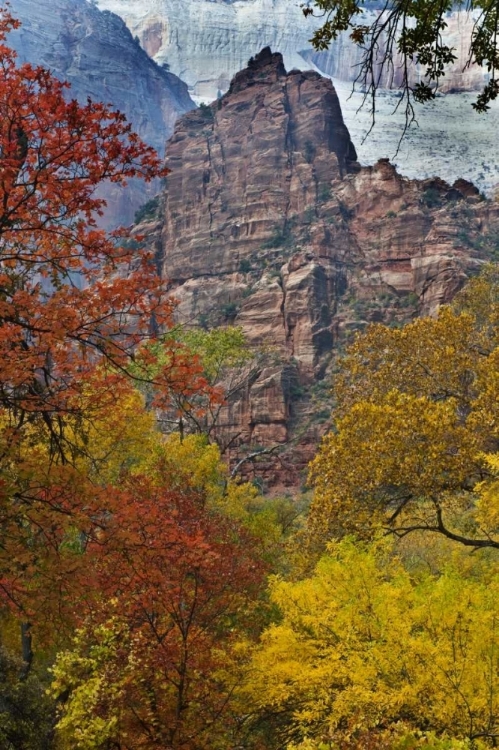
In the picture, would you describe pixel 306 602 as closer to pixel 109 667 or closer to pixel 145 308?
pixel 109 667

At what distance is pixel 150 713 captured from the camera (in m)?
8.15

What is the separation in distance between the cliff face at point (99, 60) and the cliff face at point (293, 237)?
4559cm

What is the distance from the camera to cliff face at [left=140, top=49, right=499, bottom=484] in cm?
6019

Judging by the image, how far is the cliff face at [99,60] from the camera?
129m

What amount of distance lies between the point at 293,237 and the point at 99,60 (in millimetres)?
88390

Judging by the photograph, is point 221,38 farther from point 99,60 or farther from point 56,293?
point 56,293

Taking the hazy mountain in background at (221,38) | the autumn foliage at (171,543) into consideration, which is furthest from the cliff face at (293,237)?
the hazy mountain in background at (221,38)

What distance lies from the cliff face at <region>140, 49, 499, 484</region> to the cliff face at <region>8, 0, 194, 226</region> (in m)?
45.6

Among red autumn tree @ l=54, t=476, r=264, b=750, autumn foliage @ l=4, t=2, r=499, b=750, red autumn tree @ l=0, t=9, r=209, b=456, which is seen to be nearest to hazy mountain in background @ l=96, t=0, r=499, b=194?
autumn foliage @ l=4, t=2, r=499, b=750

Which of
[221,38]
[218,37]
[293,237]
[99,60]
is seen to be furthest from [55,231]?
[218,37]

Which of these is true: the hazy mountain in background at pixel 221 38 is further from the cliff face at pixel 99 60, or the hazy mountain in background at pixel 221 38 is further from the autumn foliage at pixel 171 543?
the autumn foliage at pixel 171 543

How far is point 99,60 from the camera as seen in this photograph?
5344 inches

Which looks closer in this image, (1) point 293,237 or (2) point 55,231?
(2) point 55,231

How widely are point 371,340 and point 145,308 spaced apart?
10.6 metres
